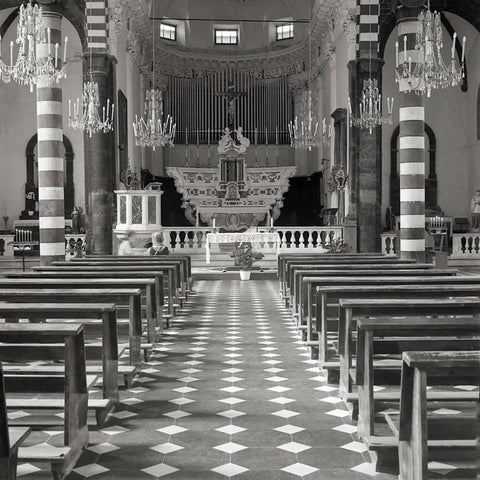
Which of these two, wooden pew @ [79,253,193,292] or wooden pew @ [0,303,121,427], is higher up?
wooden pew @ [79,253,193,292]

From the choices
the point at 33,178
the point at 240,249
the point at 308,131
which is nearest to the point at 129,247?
the point at 240,249

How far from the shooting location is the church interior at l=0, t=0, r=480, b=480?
4.87 m

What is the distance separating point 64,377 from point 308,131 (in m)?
14.5

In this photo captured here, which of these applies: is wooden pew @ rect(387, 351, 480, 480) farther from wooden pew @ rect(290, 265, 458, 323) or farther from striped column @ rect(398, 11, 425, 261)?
striped column @ rect(398, 11, 425, 261)

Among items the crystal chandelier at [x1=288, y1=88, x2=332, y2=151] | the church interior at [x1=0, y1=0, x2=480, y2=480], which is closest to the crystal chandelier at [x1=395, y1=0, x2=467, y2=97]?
the church interior at [x1=0, y1=0, x2=480, y2=480]

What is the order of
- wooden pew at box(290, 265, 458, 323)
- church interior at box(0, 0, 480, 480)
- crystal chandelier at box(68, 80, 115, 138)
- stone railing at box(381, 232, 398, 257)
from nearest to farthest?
church interior at box(0, 0, 480, 480) < wooden pew at box(290, 265, 458, 323) < crystal chandelier at box(68, 80, 115, 138) < stone railing at box(381, 232, 398, 257)

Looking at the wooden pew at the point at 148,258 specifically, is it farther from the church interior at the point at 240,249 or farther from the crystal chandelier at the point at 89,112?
the crystal chandelier at the point at 89,112

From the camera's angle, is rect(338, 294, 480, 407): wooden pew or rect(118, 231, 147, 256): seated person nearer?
rect(338, 294, 480, 407): wooden pew

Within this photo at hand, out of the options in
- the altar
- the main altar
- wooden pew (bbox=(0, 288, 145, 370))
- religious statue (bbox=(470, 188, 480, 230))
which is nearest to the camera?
wooden pew (bbox=(0, 288, 145, 370))

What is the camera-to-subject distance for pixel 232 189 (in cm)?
2631

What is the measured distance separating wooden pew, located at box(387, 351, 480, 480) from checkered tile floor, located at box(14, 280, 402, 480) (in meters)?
0.52

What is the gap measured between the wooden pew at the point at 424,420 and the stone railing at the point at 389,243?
54.3 ft

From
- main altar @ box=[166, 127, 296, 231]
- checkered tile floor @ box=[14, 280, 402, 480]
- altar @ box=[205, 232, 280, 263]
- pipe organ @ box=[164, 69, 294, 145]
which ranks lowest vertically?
checkered tile floor @ box=[14, 280, 402, 480]

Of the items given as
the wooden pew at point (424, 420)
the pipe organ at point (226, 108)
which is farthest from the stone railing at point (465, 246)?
the wooden pew at point (424, 420)
